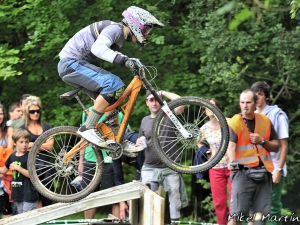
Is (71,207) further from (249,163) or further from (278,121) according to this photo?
(278,121)

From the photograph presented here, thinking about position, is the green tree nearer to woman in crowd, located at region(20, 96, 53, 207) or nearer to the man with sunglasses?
the man with sunglasses

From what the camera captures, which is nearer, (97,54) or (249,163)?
(97,54)

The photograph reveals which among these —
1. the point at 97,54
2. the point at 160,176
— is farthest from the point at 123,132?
the point at 160,176

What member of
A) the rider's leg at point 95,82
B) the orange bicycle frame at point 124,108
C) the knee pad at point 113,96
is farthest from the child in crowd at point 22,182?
the knee pad at point 113,96

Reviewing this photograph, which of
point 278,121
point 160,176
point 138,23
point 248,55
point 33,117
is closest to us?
point 138,23

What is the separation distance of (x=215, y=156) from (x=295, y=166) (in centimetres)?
494

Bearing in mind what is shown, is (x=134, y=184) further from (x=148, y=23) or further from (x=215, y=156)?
(x=148, y=23)

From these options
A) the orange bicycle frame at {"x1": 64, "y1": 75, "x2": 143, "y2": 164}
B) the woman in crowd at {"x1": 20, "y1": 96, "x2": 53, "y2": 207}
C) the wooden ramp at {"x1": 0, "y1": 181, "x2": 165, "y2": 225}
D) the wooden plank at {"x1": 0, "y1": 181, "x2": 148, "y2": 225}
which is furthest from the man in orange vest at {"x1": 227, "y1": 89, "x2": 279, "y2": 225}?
the woman in crowd at {"x1": 20, "y1": 96, "x2": 53, "y2": 207}

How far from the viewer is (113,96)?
6570 mm

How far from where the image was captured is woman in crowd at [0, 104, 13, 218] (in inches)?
348

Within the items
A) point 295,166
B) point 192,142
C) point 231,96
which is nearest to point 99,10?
point 231,96

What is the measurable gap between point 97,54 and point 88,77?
0.31 m

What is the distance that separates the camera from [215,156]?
666cm

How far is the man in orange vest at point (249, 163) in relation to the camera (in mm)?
7504
